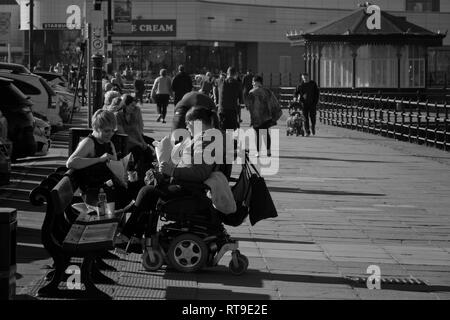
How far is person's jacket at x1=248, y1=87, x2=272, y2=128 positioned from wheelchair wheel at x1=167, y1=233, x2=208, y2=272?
42.6 ft

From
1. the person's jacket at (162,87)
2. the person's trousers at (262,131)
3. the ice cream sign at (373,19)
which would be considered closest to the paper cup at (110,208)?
the person's trousers at (262,131)

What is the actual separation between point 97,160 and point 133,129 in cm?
430

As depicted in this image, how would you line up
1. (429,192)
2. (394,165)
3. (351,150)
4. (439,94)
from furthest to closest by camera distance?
(439,94)
(351,150)
(394,165)
(429,192)

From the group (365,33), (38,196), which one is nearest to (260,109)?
(38,196)

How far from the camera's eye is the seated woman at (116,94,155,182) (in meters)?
14.3

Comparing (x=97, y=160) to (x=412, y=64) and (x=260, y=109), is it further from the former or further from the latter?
(x=412, y=64)

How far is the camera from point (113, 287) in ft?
30.2

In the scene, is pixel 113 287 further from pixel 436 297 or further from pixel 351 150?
pixel 351 150

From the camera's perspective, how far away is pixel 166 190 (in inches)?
395

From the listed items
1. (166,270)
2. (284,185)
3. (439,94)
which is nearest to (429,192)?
(284,185)

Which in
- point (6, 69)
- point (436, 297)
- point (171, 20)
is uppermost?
point (171, 20)

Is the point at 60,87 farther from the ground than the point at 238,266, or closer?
farther from the ground

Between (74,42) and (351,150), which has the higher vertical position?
(74,42)

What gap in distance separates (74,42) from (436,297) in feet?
220
